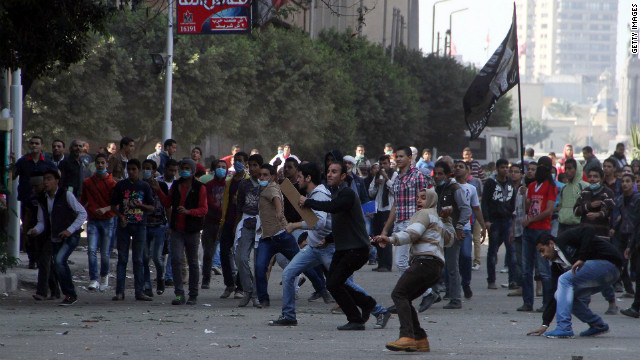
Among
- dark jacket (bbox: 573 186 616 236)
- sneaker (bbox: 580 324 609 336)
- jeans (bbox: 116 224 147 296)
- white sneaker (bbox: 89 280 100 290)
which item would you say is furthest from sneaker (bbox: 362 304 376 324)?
white sneaker (bbox: 89 280 100 290)

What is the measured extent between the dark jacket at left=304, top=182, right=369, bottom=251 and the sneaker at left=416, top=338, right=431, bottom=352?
4.61 feet

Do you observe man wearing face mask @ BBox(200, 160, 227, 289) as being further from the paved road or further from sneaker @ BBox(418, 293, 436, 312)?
sneaker @ BBox(418, 293, 436, 312)

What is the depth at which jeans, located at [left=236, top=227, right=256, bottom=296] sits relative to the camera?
450 inches

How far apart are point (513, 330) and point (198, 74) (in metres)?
27.8

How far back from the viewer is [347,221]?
31.2ft

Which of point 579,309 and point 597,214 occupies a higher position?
point 597,214

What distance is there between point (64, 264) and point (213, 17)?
8175mm

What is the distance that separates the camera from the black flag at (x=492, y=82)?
15.4m

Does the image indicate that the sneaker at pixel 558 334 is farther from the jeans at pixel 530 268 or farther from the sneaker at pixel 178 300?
the sneaker at pixel 178 300

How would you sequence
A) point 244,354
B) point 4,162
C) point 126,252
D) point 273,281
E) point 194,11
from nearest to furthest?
1. point 244,354
2. point 126,252
3. point 4,162
4. point 273,281
5. point 194,11

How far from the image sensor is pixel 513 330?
9.85 meters

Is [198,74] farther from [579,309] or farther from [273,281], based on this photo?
[579,309]

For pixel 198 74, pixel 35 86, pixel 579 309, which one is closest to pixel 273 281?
pixel 579 309

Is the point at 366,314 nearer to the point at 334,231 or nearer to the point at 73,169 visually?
the point at 334,231
